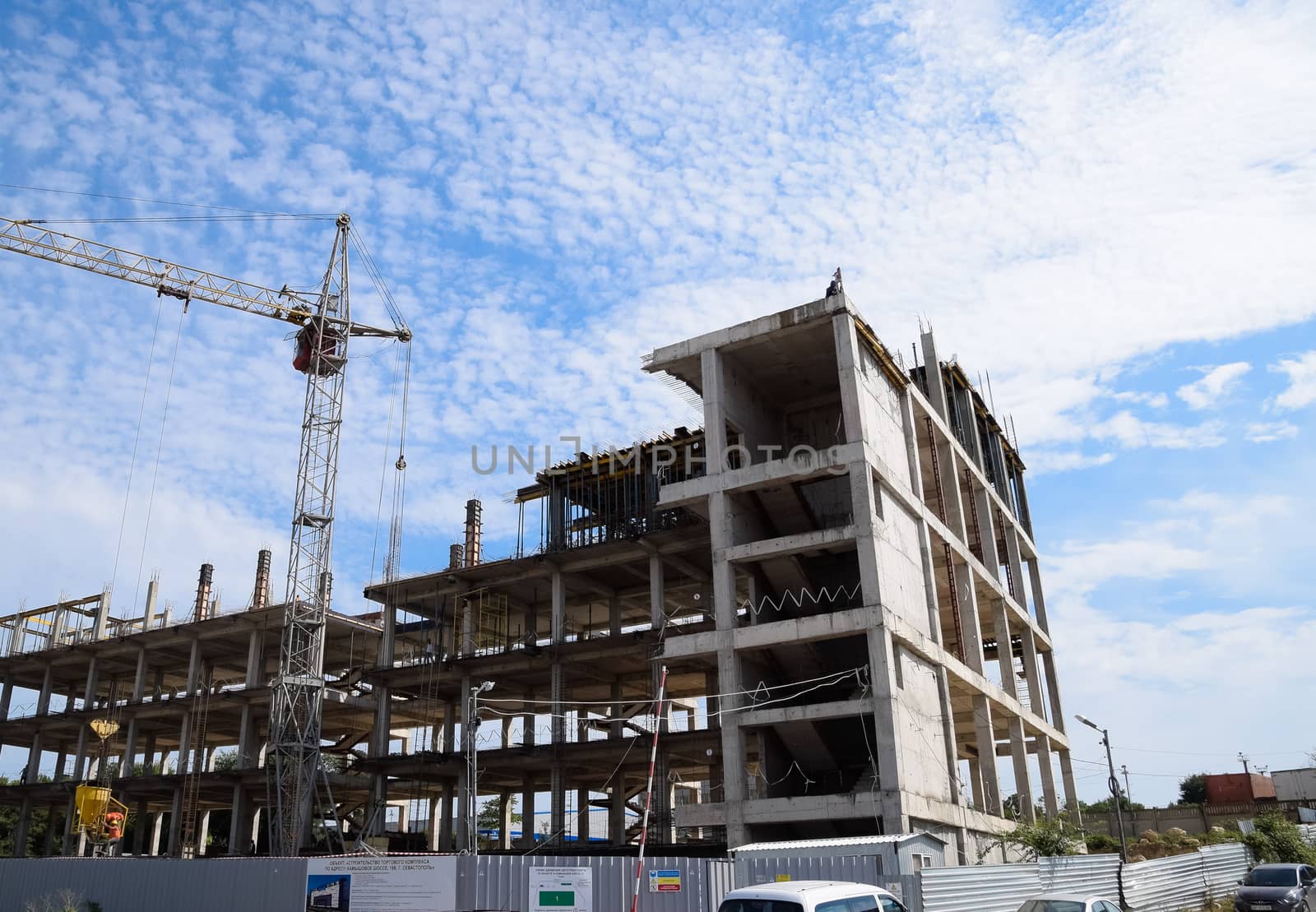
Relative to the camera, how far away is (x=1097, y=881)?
28250 mm

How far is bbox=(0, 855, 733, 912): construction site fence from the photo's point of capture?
2278 cm

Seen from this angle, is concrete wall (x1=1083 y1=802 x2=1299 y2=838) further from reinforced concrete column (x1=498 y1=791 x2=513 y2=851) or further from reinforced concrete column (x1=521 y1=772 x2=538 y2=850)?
reinforced concrete column (x1=498 y1=791 x2=513 y2=851)

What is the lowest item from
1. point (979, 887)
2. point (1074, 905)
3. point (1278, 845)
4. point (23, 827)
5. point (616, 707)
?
point (1074, 905)

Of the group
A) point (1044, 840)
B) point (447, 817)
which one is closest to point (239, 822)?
point (447, 817)

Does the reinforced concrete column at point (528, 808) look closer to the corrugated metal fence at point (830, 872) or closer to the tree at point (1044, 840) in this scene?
the tree at point (1044, 840)

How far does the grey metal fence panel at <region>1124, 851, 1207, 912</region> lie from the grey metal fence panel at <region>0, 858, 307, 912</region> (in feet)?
74.8

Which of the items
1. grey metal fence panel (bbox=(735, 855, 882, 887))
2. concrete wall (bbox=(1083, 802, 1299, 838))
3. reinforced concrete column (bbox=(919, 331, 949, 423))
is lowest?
grey metal fence panel (bbox=(735, 855, 882, 887))

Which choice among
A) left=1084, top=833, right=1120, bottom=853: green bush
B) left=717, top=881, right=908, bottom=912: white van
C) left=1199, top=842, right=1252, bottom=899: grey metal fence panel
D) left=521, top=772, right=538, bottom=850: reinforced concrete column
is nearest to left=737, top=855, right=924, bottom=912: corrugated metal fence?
left=717, top=881, right=908, bottom=912: white van

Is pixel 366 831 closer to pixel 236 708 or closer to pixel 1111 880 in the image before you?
pixel 236 708

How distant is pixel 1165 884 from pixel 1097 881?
19.1 ft

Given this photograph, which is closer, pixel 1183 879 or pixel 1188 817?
pixel 1183 879

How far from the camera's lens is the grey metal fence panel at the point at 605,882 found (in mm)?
22578

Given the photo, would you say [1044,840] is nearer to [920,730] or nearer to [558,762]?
[920,730]

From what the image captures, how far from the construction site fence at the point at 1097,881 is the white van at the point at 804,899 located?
5.01m
